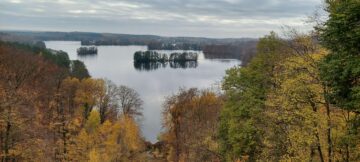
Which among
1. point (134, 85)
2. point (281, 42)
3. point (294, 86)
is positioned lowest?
point (134, 85)

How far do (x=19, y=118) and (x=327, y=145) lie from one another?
1790cm

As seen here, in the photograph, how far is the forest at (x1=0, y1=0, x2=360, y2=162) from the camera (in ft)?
49.0

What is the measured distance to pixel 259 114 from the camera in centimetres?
2481

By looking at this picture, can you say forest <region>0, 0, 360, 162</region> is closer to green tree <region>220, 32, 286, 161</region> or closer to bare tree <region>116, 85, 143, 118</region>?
green tree <region>220, 32, 286, 161</region>

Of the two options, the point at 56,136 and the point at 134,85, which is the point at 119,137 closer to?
the point at 56,136

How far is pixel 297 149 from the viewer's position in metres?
17.4

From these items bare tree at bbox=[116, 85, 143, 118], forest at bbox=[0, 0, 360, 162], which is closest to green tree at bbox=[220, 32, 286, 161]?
forest at bbox=[0, 0, 360, 162]

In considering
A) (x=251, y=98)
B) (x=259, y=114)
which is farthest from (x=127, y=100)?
(x=259, y=114)

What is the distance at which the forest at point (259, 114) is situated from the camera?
49.0ft

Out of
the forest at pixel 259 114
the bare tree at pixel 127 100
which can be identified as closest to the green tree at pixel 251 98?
the forest at pixel 259 114

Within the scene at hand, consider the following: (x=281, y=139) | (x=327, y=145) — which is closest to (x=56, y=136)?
(x=281, y=139)

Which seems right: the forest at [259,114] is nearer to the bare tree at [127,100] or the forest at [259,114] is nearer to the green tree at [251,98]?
the green tree at [251,98]

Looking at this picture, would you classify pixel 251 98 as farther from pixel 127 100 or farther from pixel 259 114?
pixel 127 100

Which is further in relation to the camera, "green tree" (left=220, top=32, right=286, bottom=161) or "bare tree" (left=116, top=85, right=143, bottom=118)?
"bare tree" (left=116, top=85, right=143, bottom=118)
